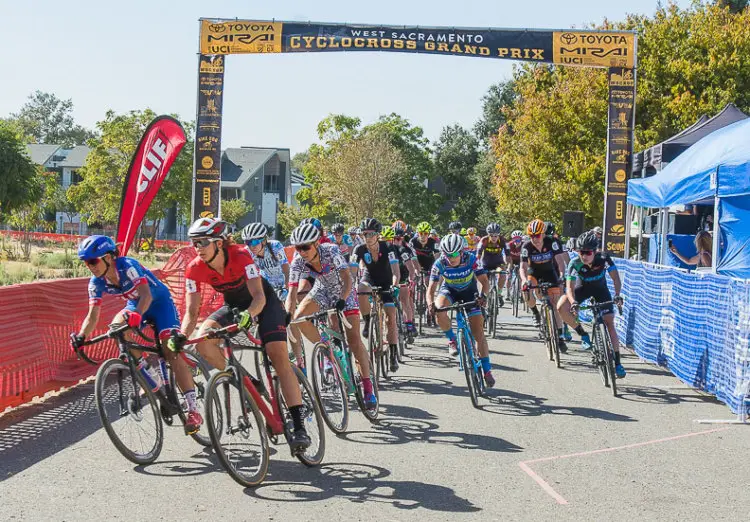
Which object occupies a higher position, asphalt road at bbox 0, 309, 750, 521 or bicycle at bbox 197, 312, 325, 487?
bicycle at bbox 197, 312, 325, 487

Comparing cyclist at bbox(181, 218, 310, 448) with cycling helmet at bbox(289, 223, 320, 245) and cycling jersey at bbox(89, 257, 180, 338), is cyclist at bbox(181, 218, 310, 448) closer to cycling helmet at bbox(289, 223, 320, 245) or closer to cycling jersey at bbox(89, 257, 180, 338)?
cycling jersey at bbox(89, 257, 180, 338)

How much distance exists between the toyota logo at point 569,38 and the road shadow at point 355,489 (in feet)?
60.1

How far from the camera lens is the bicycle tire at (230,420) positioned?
19.1 feet

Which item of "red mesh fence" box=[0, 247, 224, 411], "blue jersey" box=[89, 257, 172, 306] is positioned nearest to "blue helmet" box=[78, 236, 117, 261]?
"blue jersey" box=[89, 257, 172, 306]

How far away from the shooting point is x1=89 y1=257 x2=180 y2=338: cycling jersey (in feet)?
23.5

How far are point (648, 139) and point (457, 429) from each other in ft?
98.5

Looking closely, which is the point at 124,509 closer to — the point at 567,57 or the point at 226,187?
the point at 567,57

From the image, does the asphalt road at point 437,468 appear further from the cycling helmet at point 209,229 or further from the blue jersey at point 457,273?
the cycling helmet at point 209,229

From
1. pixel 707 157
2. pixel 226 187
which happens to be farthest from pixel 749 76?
pixel 226 187

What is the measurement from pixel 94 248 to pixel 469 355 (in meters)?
4.09

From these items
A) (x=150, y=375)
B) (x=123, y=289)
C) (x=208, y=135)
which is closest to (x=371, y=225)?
(x=123, y=289)

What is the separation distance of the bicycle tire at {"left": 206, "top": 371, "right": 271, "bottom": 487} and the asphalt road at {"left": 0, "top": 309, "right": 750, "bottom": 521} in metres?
0.13

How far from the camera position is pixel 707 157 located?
1563cm

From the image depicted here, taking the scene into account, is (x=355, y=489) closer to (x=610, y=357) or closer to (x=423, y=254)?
(x=610, y=357)
